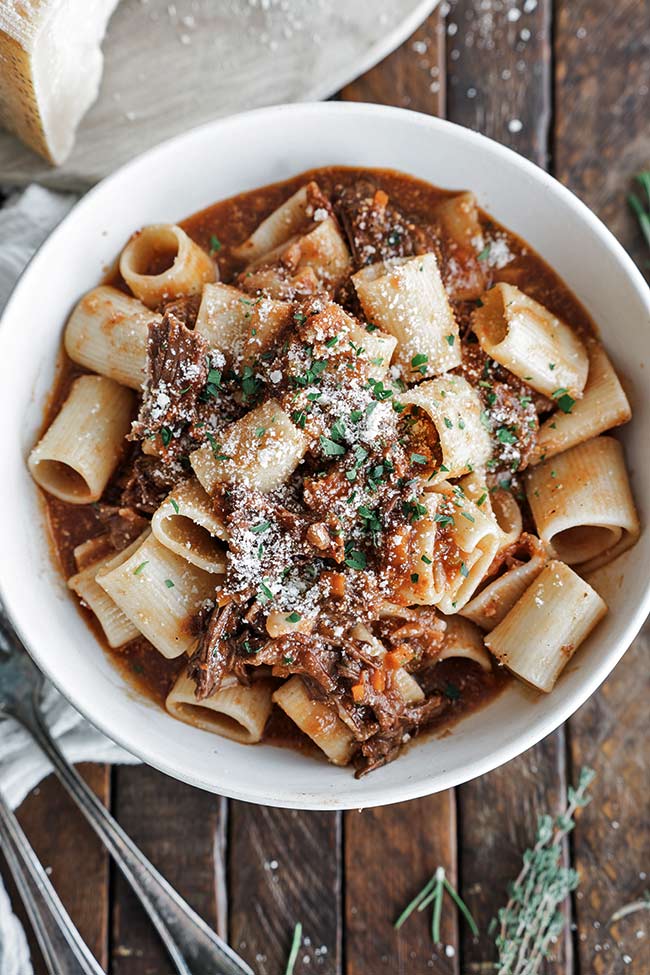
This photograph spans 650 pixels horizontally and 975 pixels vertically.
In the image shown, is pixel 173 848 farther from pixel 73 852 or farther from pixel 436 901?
pixel 436 901

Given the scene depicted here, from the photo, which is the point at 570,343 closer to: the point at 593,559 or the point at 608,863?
the point at 593,559

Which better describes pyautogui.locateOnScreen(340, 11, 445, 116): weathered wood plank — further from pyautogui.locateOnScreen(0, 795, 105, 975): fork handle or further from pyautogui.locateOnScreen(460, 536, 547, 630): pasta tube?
pyautogui.locateOnScreen(0, 795, 105, 975): fork handle

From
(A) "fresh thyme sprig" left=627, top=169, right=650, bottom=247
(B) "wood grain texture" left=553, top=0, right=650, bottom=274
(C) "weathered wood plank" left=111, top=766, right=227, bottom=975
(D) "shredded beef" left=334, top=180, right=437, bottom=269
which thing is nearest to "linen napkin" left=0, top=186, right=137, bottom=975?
(C) "weathered wood plank" left=111, top=766, right=227, bottom=975

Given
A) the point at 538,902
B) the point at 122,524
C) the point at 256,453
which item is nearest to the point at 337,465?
the point at 256,453

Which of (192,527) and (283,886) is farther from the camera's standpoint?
(283,886)

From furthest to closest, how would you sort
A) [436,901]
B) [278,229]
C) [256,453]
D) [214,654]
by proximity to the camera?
[436,901], [278,229], [214,654], [256,453]

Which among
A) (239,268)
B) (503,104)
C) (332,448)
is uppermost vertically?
(503,104)
